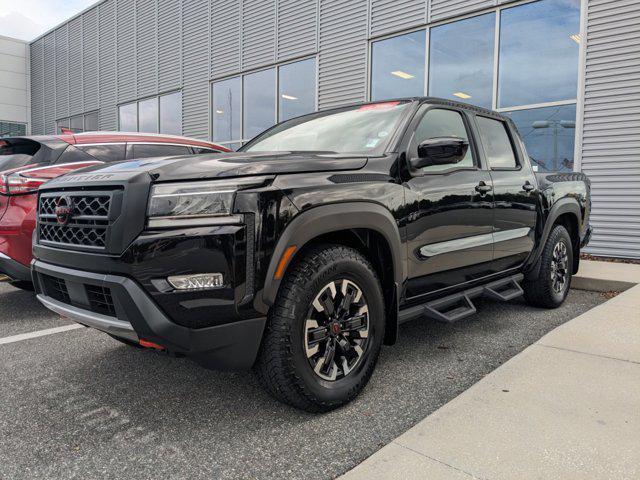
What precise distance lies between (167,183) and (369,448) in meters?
1.49

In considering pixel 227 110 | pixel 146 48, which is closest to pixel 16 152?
pixel 227 110

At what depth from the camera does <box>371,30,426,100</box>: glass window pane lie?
32.2 feet

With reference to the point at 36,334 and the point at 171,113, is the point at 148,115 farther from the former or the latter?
the point at 36,334

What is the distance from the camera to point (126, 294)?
2127 mm

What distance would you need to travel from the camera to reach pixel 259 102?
13.2m

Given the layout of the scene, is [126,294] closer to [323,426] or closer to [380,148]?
[323,426]

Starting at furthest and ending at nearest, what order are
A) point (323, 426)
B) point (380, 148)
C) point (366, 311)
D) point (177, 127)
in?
1. point (177, 127)
2. point (380, 148)
3. point (366, 311)
4. point (323, 426)

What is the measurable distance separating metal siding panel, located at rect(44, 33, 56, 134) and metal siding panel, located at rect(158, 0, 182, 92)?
30.8 ft

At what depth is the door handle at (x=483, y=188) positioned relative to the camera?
3.55 m

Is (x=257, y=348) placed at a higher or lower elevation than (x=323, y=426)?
higher

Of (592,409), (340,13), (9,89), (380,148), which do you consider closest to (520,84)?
(340,13)

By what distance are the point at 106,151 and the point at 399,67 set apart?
268 inches

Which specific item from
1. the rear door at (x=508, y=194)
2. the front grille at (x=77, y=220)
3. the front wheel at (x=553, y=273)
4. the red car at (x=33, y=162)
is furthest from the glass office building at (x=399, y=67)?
the front grille at (x=77, y=220)

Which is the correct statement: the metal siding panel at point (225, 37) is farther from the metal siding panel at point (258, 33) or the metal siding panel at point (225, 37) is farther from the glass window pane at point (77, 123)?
the glass window pane at point (77, 123)
